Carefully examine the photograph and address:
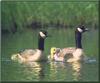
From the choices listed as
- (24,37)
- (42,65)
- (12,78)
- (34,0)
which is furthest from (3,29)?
(12,78)

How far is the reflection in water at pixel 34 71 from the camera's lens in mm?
14561

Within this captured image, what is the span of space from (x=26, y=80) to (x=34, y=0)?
18098 mm

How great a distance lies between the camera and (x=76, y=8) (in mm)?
31578

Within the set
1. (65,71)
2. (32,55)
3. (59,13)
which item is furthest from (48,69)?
(59,13)

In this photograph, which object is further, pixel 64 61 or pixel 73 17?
pixel 73 17

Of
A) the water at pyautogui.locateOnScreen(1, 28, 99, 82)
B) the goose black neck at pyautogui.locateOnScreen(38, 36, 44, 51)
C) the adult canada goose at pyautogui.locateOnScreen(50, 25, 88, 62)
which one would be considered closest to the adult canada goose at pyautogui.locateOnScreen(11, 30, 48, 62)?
the goose black neck at pyautogui.locateOnScreen(38, 36, 44, 51)

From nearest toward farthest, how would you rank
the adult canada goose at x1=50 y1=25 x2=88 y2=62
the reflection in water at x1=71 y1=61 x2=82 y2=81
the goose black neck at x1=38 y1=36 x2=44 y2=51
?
the reflection in water at x1=71 y1=61 x2=82 y2=81 < the adult canada goose at x1=50 y1=25 x2=88 y2=62 < the goose black neck at x1=38 y1=36 x2=44 y2=51

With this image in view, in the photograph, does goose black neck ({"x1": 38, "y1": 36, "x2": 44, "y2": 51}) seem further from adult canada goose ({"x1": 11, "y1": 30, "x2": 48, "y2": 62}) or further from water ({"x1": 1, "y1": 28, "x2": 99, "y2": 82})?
water ({"x1": 1, "y1": 28, "x2": 99, "y2": 82})

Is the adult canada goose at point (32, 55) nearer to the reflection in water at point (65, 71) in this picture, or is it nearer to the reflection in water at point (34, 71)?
the reflection in water at point (34, 71)

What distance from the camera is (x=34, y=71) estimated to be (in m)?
15.6

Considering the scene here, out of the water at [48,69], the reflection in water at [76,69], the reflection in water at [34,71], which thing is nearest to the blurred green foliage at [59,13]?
the water at [48,69]

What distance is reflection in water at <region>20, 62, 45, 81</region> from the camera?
14.6 meters

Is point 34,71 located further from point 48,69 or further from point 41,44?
point 41,44

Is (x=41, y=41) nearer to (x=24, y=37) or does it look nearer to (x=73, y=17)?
(x=24, y=37)
